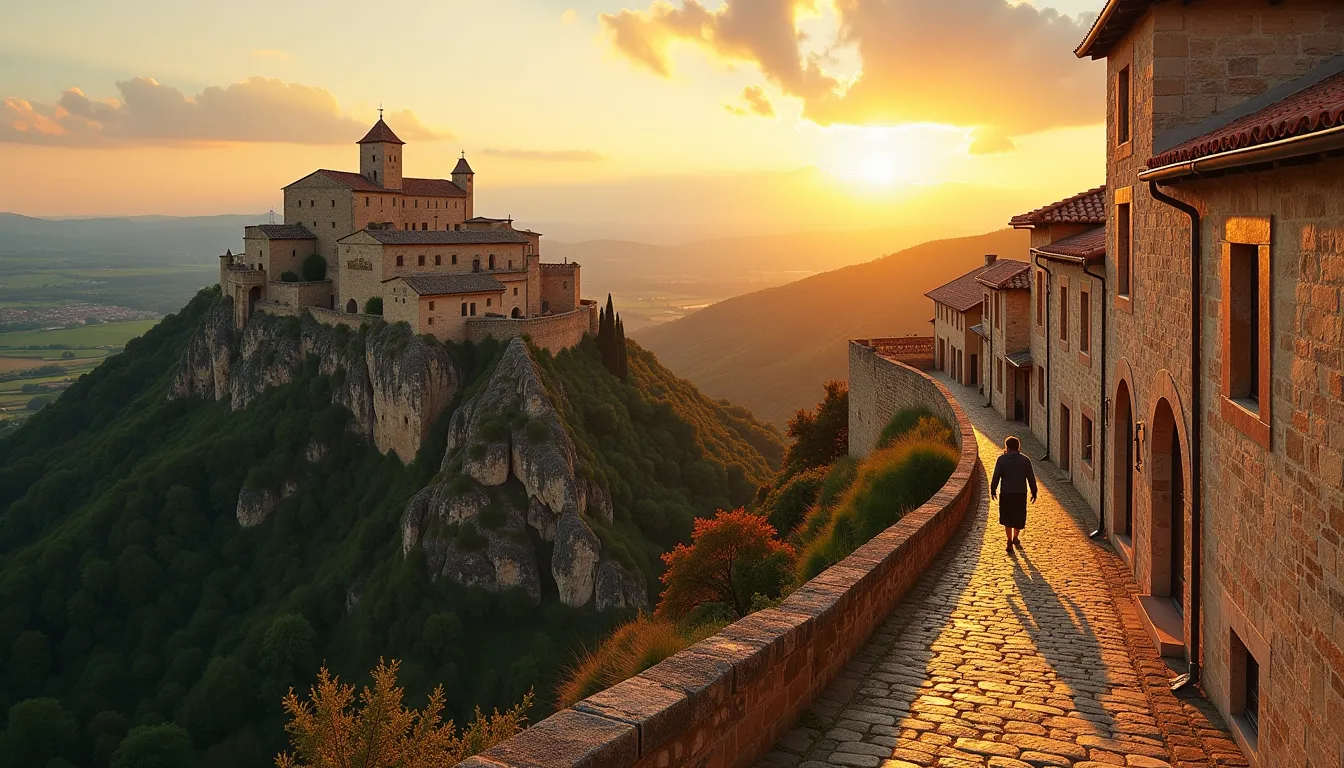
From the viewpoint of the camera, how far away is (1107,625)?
434 inches

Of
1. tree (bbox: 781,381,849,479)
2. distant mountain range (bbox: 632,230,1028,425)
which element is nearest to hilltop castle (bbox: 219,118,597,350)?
tree (bbox: 781,381,849,479)

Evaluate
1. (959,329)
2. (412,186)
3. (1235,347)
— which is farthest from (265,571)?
(1235,347)

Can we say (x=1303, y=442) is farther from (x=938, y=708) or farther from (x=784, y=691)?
(x=784, y=691)

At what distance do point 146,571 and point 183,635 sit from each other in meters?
6.09

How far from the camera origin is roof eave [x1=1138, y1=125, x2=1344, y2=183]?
5676mm

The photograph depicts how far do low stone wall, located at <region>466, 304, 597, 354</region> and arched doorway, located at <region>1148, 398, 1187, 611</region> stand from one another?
182 feet

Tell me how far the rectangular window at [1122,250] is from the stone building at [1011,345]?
12.0m

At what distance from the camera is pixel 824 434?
128ft

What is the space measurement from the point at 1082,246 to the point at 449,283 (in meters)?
51.3

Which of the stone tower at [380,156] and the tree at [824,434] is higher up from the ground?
the stone tower at [380,156]

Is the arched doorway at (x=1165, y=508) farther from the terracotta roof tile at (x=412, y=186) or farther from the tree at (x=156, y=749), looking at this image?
the terracotta roof tile at (x=412, y=186)

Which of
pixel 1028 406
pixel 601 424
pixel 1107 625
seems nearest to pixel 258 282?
pixel 601 424

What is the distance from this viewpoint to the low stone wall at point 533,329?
64.9 m

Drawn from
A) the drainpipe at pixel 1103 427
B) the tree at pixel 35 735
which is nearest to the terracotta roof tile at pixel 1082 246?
the drainpipe at pixel 1103 427
